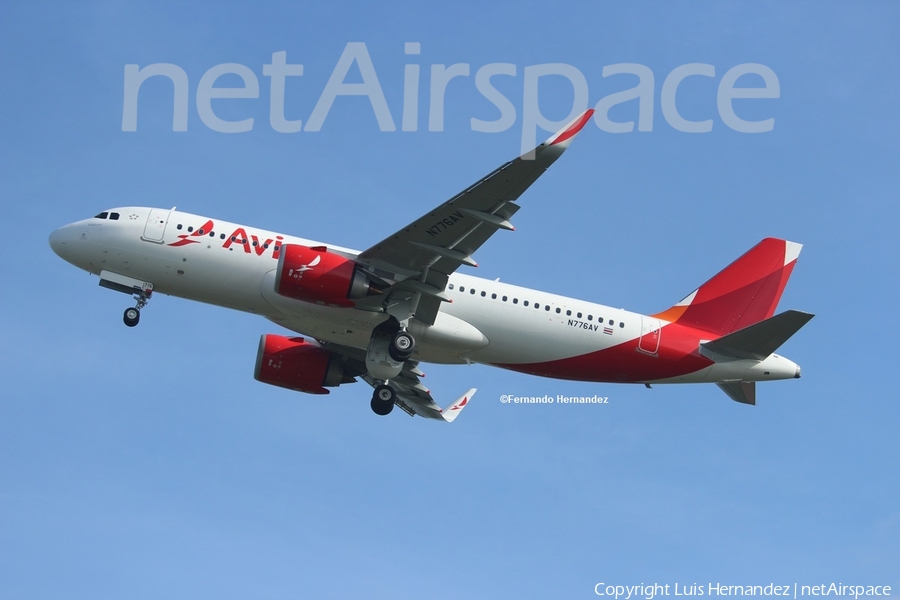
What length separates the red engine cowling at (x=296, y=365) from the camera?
4206 centimetres

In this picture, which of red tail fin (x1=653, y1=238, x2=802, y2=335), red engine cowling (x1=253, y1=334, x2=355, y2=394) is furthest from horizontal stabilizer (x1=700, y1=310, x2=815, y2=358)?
red engine cowling (x1=253, y1=334, x2=355, y2=394)

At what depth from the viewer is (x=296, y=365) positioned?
42156 millimetres

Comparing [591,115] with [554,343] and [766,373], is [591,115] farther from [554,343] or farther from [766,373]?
[766,373]

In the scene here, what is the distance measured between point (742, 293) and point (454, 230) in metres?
12.7

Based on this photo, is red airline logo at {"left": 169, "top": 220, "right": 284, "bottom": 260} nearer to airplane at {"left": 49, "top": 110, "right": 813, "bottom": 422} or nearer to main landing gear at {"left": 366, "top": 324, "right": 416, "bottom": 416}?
airplane at {"left": 49, "top": 110, "right": 813, "bottom": 422}

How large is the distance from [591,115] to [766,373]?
1268cm

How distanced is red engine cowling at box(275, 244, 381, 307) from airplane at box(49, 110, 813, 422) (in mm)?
46

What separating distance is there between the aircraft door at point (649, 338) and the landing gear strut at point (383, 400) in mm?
9735

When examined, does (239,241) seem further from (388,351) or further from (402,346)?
(402,346)

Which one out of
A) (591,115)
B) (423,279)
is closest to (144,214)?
(423,279)

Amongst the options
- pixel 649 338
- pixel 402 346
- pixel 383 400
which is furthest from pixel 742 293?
pixel 383 400

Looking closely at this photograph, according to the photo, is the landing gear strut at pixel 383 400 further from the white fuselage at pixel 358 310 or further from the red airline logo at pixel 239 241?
the red airline logo at pixel 239 241

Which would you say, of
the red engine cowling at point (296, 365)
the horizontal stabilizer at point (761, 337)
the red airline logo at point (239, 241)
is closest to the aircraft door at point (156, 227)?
the red airline logo at point (239, 241)

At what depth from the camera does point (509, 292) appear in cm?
3822
